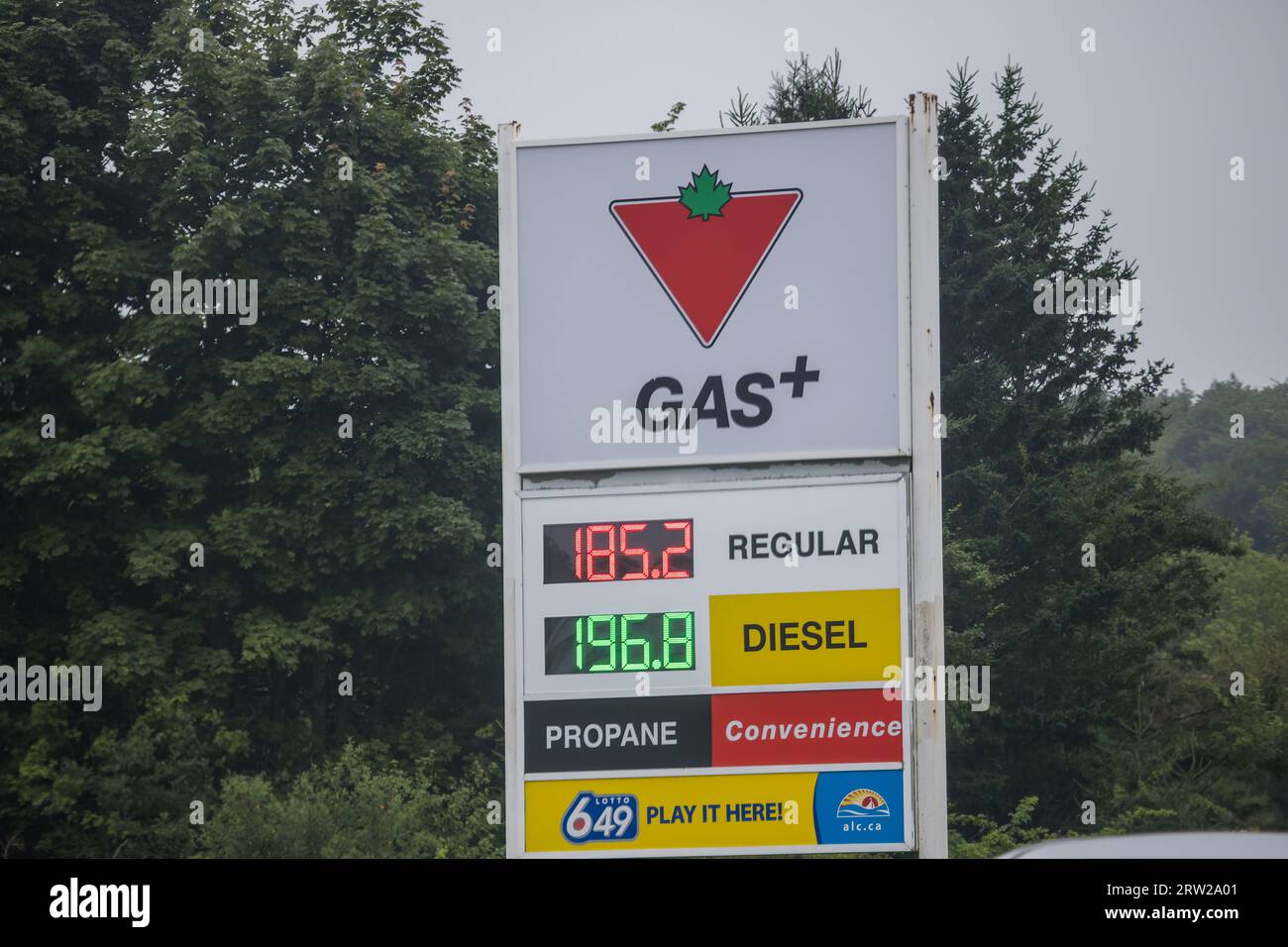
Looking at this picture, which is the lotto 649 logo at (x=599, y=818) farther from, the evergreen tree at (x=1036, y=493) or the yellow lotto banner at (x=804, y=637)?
the evergreen tree at (x=1036, y=493)

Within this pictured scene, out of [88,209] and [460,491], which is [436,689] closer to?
[460,491]

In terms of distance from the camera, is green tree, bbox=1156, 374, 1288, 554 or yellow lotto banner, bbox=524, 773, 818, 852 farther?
green tree, bbox=1156, 374, 1288, 554

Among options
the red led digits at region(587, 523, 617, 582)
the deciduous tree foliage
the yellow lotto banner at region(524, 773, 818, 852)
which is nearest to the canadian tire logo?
the red led digits at region(587, 523, 617, 582)

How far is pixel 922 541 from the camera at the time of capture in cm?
881

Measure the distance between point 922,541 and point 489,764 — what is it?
15.6 meters

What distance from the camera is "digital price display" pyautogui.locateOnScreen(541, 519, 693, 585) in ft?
29.1

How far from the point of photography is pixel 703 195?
30.2 feet

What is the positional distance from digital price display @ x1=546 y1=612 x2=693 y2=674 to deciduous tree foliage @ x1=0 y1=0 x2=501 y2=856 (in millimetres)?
16118

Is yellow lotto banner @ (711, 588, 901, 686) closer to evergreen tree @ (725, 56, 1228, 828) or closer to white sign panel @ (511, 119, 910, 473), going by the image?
white sign panel @ (511, 119, 910, 473)

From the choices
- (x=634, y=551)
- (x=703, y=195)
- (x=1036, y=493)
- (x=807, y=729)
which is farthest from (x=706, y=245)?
(x=1036, y=493)

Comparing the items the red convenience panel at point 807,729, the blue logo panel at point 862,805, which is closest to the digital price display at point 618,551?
the red convenience panel at point 807,729

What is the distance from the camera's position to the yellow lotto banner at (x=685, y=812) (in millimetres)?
8648

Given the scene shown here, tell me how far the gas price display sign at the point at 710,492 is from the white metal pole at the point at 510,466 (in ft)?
0.07
